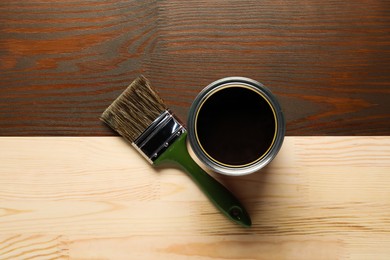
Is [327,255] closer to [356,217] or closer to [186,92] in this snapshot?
[356,217]

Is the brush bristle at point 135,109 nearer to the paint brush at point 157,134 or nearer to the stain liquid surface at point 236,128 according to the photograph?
the paint brush at point 157,134

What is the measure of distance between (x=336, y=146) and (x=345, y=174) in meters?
0.04

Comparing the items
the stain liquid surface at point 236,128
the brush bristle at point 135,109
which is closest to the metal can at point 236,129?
the stain liquid surface at point 236,128

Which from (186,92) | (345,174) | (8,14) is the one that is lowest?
(345,174)

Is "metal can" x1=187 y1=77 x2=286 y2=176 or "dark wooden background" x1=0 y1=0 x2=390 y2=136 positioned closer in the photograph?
"metal can" x1=187 y1=77 x2=286 y2=176

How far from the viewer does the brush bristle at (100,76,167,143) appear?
0.69m

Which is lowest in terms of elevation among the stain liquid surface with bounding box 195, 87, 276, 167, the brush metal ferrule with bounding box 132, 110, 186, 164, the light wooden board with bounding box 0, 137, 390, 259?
the light wooden board with bounding box 0, 137, 390, 259

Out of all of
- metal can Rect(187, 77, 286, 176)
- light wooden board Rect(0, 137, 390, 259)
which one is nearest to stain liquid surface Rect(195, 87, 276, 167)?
metal can Rect(187, 77, 286, 176)

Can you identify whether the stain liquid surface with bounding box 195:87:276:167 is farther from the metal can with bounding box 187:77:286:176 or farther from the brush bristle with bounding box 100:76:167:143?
the brush bristle with bounding box 100:76:167:143

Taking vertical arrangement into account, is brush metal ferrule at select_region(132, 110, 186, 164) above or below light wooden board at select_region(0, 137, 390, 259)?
above

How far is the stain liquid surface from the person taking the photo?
59cm

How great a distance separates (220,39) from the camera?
71cm

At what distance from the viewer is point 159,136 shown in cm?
68

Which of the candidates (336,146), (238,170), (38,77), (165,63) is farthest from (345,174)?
(38,77)
